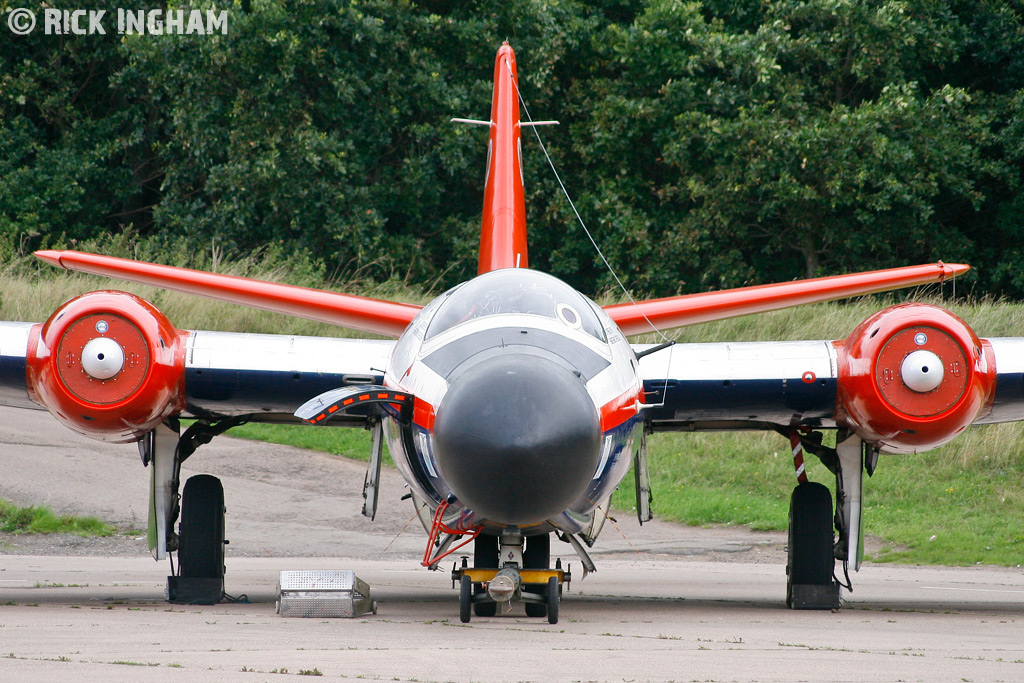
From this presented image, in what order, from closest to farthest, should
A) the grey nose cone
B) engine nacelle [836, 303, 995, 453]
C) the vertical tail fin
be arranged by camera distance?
the grey nose cone, engine nacelle [836, 303, 995, 453], the vertical tail fin

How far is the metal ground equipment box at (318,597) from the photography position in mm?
7160

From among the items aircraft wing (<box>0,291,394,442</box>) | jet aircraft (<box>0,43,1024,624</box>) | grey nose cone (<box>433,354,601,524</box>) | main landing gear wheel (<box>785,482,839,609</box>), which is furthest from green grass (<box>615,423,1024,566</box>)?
grey nose cone (<box>433,354,601,524</box>)

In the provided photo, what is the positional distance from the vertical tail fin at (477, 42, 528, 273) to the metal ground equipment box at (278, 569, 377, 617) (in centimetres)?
285

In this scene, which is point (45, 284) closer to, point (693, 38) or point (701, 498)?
point (701, 498)

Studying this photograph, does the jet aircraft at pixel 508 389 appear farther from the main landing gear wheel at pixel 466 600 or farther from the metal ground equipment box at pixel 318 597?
the metal ground equipment box at pixel 318 597

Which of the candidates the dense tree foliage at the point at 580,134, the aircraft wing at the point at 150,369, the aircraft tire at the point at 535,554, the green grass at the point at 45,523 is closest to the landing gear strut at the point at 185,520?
the aircraft wing at the point at 150,369

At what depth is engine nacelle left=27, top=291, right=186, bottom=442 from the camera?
7.62 m

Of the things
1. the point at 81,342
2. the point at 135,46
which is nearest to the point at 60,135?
the point at 135,46

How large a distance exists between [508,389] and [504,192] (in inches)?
175

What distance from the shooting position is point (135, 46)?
24484mm

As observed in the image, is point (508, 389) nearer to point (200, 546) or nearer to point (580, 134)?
point (200, 546)

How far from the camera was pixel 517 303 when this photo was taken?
20.6 ft

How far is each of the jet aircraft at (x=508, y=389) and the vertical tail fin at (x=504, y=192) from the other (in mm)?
24

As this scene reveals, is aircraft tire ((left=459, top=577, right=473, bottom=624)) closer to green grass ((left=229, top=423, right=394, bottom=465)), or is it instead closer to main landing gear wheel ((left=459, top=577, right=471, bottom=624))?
main landing gear wheel ((left=459, top=577, right=471, bottom=624))
